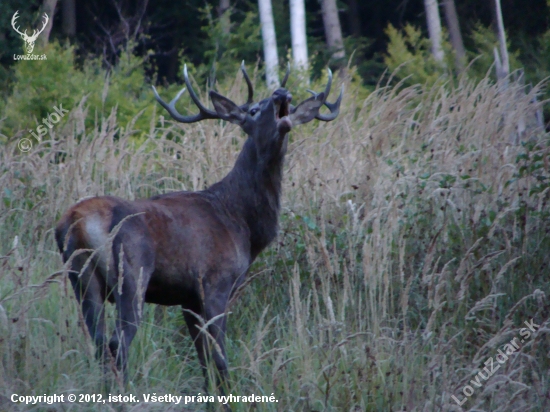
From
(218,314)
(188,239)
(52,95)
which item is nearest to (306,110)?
(188,239)

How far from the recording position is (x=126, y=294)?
441cm

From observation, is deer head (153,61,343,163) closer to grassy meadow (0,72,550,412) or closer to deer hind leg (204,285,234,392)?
grassy meadow (0,72,550,412)

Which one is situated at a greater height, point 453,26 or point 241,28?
point 241,28

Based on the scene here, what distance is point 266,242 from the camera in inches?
215

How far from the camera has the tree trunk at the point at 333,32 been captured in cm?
1920

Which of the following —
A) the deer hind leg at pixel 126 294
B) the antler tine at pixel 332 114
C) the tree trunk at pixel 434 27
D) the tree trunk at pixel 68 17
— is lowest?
the deer hind leg at pixel 126 294

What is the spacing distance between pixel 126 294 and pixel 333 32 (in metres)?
16.2

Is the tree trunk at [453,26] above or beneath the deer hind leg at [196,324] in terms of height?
above

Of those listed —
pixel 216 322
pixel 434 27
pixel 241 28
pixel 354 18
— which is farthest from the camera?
pixel 354 18

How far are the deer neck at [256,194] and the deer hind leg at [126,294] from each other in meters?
1.08

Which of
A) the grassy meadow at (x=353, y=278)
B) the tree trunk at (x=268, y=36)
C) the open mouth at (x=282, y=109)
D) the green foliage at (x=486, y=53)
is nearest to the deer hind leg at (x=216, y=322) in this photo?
the grassy meadow at (x=353, y=278)

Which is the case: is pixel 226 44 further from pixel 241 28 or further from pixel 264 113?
pixel 264 113

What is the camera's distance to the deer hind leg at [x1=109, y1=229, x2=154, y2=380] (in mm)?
4332

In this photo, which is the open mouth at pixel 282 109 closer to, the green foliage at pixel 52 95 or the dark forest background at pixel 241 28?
the green foliage at pixel 52 95
